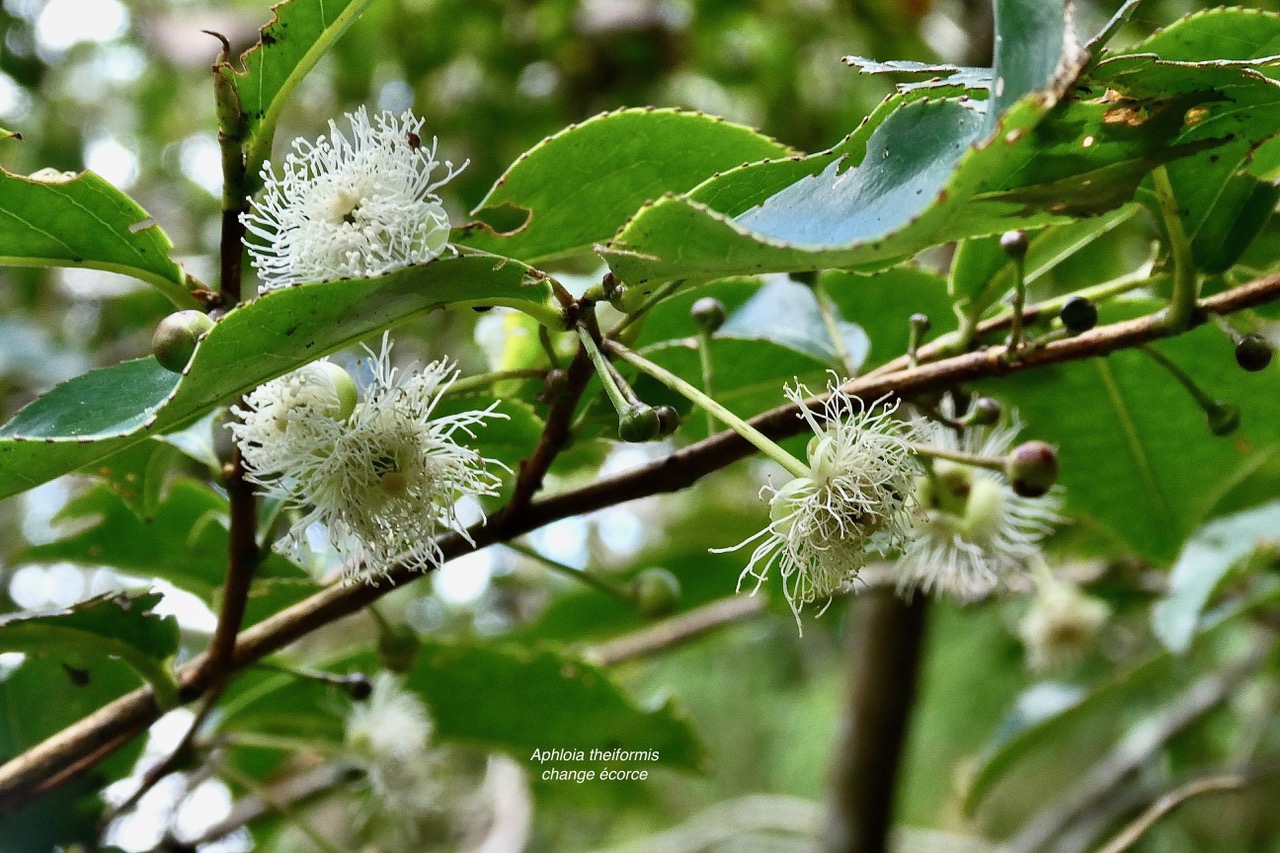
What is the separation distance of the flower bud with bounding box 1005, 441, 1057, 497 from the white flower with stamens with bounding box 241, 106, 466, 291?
44cm

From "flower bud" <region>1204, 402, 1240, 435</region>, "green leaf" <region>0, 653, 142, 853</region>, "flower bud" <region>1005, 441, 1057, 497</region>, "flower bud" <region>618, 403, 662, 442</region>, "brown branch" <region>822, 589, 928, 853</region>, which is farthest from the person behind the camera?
"brown branch" <region>822, 589, 928, 853</region>

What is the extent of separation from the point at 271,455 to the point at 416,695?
65 cm

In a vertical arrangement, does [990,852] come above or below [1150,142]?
below

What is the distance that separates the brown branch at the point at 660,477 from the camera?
81 cm

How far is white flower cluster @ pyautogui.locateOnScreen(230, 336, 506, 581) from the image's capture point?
2.69 ft

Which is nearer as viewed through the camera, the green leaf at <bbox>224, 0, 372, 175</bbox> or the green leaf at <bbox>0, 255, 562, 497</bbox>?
the green leaf at <bbox>0, 255, 562, 497</bbox>

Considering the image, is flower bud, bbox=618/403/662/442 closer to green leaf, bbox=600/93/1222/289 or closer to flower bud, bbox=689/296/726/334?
green leaf, bbox=600/93/1222/289

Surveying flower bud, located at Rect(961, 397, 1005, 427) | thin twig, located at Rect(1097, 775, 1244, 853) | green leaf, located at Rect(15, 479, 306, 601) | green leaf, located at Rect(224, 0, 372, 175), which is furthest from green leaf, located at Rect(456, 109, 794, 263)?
thin twig, located at Rect(1097, 775, 1244, 853)

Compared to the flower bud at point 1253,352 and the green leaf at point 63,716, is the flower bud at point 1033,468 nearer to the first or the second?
the flower bud at point 1253,352

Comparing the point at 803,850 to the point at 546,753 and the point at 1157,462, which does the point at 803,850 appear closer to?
the point at 546,753

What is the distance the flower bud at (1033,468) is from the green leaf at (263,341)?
353mm

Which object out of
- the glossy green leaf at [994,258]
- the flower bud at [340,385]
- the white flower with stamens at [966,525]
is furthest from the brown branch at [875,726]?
the flower bud at [340,385]

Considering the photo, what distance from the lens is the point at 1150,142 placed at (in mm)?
680

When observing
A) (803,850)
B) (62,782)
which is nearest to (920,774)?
(803,850)
